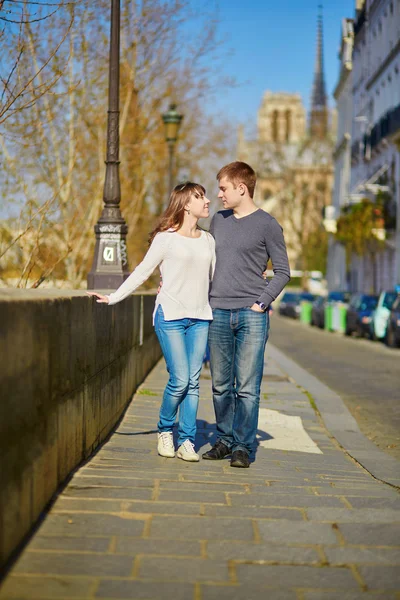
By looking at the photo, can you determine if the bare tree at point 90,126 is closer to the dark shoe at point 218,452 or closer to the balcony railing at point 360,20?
the dark shoe at point 218,452

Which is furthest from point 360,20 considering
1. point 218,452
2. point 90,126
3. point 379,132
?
point 218,452

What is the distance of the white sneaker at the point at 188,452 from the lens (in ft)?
22.1

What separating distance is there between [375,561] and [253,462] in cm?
275

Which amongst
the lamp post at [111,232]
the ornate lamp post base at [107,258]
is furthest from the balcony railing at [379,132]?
the ornate lamp post base at [107,258]

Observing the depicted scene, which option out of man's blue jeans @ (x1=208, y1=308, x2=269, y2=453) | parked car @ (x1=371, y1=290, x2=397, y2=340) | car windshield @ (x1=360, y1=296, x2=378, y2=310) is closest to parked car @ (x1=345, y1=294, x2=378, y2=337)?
car windshield @ (x1=360, y1=296, x2=378, y2=310)

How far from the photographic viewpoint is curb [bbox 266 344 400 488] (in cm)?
717

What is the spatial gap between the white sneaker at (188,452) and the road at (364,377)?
2404 millimetres

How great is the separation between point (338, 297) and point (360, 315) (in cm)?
1101

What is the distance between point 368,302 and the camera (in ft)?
116

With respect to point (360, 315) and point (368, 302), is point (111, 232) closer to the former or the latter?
point (360, 315)

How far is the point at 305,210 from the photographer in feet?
284

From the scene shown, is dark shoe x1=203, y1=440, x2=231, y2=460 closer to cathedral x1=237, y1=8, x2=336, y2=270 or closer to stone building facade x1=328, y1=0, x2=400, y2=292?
stone building facade x1=328, y1=0, x2=400, y2=292

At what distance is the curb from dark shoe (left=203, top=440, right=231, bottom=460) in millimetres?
988

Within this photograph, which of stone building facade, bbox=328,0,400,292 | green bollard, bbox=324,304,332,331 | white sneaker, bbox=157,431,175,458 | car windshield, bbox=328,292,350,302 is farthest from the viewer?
stone building facade, bbox=328,0,400,292
